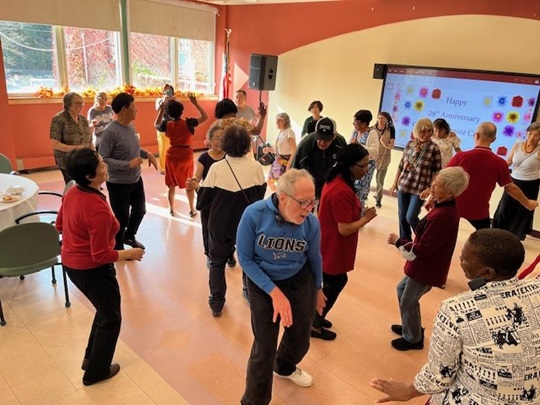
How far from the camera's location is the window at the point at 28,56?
6.36m

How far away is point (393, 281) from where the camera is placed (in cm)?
404

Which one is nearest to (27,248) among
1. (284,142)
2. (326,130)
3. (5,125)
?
(326,130)

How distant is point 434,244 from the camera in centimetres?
248

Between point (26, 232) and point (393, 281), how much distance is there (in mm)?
3183

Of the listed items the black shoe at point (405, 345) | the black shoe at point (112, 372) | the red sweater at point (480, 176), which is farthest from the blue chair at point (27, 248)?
the red sweater at point (480, 176)

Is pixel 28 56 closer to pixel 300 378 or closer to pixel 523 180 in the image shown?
pixel 300 378

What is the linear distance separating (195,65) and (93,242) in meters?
7.68

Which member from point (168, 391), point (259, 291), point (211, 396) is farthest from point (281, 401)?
point (259, 291)

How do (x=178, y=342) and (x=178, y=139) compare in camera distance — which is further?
(x=178, y=139)

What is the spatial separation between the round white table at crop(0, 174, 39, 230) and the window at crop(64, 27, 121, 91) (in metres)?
3.91

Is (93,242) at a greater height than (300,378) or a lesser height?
greater

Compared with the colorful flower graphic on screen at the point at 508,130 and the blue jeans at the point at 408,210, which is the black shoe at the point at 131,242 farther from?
the colorful flower graphic on screen at the point at 508,130

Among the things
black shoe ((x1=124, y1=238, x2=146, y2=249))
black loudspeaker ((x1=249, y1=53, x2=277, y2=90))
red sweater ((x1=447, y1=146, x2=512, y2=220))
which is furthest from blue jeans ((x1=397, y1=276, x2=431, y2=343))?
black loudspeaker ((x1=249, y1=53, x2=277, y2=90))

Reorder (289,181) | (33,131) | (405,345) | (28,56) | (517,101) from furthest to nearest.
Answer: (33,131)
(28,56)
(517,101)
(405,345)
(289,181)
